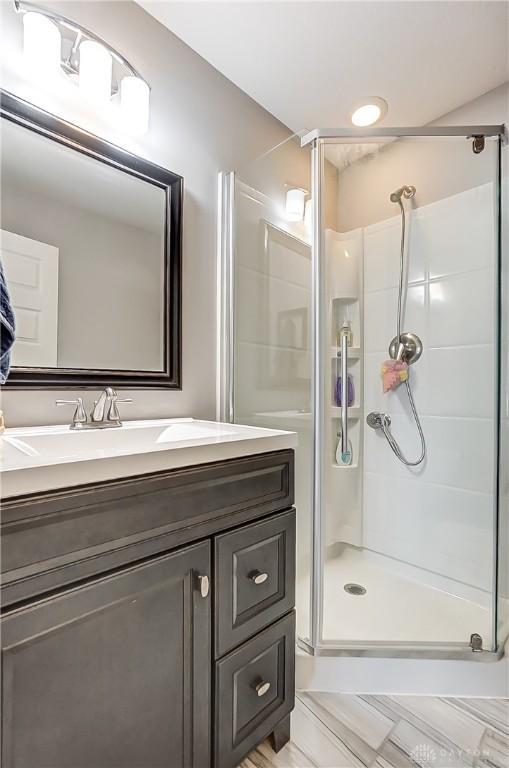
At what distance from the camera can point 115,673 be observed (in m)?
0.69

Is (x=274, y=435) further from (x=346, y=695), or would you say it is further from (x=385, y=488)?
(x=385, y=488)

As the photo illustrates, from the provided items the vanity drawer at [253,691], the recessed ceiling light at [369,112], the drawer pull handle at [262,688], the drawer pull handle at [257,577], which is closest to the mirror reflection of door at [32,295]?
the drawer pull handle at [257,577]

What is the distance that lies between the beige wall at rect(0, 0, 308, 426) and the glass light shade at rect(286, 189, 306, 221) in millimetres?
59

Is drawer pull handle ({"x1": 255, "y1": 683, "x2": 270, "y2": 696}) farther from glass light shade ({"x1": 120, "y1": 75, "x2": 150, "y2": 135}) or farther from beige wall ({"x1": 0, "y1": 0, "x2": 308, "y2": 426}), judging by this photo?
glass light shade ({"x1": 120, "y1": 75, "x2": 150, "y2": 135})

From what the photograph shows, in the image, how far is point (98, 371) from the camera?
3.91 ft

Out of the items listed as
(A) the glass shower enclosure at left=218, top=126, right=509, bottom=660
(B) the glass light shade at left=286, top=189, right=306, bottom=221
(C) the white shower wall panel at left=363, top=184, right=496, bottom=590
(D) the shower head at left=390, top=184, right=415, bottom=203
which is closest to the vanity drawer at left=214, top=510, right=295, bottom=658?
(A) the glass shower enclosure at left=218, top=126, right=509, bottom=660

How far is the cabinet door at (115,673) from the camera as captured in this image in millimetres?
590

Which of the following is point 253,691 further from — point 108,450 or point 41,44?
point 41,44

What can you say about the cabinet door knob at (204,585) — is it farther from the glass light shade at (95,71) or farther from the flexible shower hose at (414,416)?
the glass light shade at (95,71)

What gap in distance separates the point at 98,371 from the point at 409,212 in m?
1.50

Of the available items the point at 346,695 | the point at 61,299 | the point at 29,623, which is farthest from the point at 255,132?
the point at 346,695

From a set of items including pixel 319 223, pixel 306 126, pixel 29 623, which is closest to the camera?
pixel 29 623

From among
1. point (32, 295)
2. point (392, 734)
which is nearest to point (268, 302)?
point (32, 295)

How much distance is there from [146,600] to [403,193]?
182 cm
